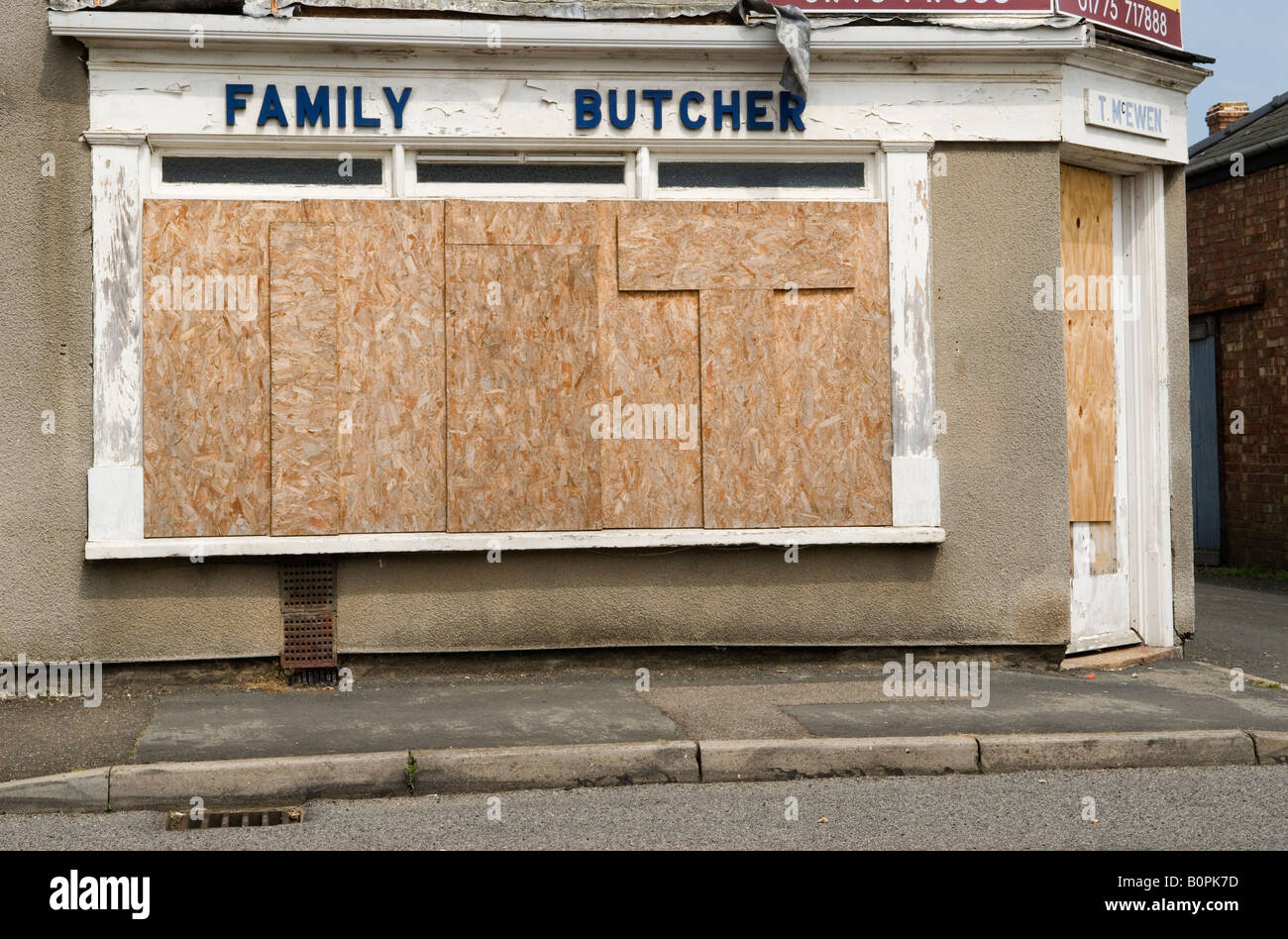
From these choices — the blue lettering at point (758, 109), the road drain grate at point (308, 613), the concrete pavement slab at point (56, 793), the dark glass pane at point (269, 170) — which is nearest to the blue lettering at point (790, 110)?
the blue lettering at point (758, 109)

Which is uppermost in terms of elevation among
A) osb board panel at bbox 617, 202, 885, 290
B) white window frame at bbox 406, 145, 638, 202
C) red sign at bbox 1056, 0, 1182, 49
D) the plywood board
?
red sign at bbox 1056, 0, 1182, 49

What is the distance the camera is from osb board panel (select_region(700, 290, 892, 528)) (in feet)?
27.8

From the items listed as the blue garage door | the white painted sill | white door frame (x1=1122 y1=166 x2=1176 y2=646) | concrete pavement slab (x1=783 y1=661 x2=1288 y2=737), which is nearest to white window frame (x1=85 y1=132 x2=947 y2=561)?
the white painted sill

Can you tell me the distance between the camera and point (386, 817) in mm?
5734

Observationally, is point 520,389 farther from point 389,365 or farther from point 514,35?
point 514,35

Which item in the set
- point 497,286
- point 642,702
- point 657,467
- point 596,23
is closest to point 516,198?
point 497,286

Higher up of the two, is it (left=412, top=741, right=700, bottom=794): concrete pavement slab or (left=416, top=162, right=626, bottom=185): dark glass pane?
(left=416, top=162, right=626, bottom=185): dark glass pane

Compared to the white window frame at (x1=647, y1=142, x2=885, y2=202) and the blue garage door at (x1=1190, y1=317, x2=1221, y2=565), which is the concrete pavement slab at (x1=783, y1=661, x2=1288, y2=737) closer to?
the white window frame at (x1=647, y1=142, x2=885, y2=202)

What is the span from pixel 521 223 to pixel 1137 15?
452 cm

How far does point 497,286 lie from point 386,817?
3671 millimetres

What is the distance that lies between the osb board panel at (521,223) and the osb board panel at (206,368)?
109 centimetres

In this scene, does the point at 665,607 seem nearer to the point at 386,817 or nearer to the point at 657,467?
the point at 657,467

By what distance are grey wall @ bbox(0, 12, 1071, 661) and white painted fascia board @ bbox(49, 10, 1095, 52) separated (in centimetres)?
40

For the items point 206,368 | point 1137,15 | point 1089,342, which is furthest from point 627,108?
point 1137,15
